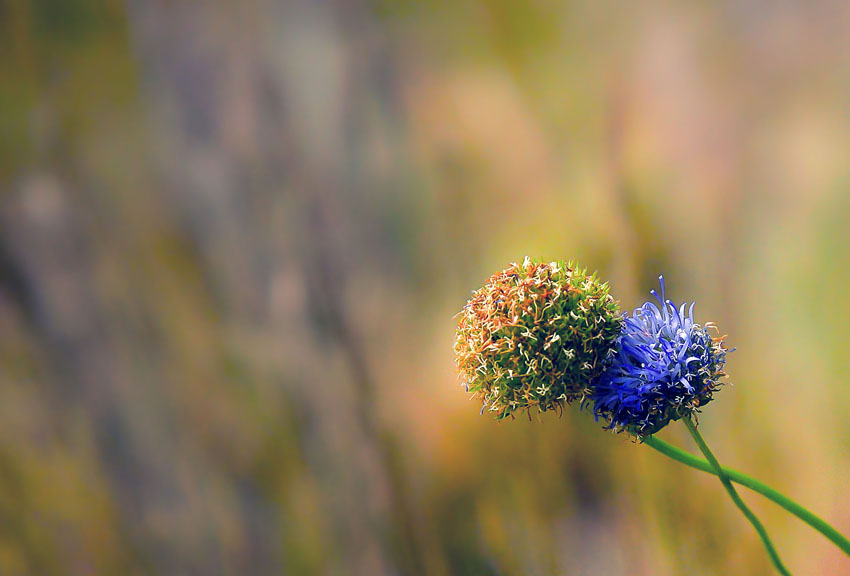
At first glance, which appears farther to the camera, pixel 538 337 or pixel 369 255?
pixel 369 255

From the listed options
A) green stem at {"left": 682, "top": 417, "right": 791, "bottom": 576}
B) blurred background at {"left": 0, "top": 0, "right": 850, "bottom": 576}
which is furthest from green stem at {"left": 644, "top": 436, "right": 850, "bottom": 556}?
blurred background at {"left": 0, "top": 0, "right": 850, "bottom": 576}

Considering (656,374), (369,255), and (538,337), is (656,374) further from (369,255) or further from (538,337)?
(369,255)

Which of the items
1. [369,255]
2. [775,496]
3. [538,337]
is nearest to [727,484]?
[775,496]

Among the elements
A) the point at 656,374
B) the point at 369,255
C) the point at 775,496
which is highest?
the point at 369,255

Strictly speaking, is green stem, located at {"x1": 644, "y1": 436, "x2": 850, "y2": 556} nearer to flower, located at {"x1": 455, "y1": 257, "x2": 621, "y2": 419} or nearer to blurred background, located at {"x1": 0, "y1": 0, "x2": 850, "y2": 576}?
flower, located at {"x1": 455, "y1": 257, "x2": 621, "y2": 419}

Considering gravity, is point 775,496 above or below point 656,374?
below

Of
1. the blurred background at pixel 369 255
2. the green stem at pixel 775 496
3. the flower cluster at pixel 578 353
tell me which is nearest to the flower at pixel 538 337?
Result: the flower cluster at pixel 578 353
